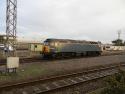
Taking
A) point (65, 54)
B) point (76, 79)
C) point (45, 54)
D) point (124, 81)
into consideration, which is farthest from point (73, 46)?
point (124, 81)

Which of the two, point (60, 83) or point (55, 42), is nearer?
point (60, 83)

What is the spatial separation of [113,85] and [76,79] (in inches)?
240

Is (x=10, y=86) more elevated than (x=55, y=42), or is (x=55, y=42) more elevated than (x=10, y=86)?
(x=55, y=42)

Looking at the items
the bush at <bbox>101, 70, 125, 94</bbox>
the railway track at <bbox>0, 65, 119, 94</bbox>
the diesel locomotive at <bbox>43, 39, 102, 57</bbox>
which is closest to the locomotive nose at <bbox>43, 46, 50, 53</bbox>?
the diesel locomotive at <bbox>43, 39, 102, 57</bbox>

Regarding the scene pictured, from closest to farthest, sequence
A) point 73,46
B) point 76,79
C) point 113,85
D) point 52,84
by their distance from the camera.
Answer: point 113,85
point 52,84
point 76,79
point 73,46

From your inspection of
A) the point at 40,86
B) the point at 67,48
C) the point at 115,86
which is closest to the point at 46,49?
the point at 67,48

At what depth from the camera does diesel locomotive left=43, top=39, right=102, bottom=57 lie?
1222 inches

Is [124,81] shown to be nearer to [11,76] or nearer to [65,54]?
Result: [11,76]

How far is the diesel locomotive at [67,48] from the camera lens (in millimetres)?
31044

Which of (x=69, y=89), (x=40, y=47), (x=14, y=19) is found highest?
(x=14, y=19)

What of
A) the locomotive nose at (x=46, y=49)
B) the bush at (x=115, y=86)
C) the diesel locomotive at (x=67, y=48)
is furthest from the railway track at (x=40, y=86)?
the diesel locomotive at (x=67, y=48)

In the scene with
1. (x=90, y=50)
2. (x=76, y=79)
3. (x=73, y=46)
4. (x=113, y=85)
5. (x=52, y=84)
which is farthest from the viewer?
(x=90, y=50)

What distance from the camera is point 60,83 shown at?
47.8ft

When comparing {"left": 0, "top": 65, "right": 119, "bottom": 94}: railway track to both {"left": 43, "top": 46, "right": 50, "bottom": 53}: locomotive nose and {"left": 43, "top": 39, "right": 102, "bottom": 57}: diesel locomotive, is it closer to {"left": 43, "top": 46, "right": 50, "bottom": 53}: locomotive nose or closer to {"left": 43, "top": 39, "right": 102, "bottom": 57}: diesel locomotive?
{"left": 43, "top": 46, "right": 50, "bottom": 53}: locomotive nose
